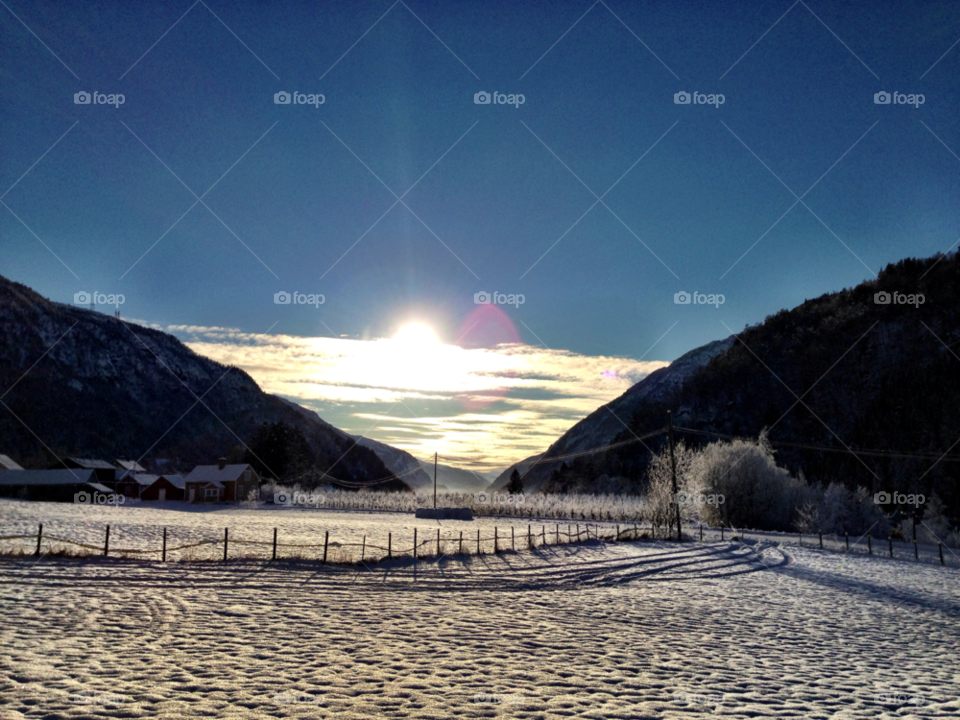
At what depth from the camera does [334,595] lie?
17.1 m

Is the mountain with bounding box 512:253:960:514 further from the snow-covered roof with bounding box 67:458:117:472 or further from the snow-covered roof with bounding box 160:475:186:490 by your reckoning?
the snow-covered roof with bounding box 67:458:117:472

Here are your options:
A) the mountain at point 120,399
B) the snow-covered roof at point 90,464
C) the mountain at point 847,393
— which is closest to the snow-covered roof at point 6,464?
the snow-covered roof at point 90,464

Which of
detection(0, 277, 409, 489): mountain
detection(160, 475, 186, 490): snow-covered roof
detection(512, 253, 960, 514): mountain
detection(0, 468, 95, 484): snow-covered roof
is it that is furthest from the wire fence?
detection(0, 277, 409, 489): mountain

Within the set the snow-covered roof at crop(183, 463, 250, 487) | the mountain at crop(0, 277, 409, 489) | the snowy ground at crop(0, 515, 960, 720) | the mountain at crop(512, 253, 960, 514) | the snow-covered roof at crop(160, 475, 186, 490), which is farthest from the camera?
the mountain at crop(0, 277, 409, 489)

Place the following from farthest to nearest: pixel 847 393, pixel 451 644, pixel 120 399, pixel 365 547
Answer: pixel 120 399, pixel 847 393, pixel 365 547, pixel 451 644

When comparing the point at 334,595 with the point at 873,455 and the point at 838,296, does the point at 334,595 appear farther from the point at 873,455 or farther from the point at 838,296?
the point at 838,296

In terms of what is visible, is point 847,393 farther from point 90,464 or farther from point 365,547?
point 90,464

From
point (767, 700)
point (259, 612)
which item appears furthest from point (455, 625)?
point (767, 700)

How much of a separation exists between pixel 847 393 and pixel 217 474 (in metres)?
93.1

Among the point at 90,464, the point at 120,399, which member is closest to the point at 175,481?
the point at 90,464

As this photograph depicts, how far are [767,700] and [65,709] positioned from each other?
933 centimetres

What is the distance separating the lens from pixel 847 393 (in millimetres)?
96875

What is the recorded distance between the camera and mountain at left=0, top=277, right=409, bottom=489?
428 feet

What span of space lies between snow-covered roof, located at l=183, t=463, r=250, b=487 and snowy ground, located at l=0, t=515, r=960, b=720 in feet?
219
